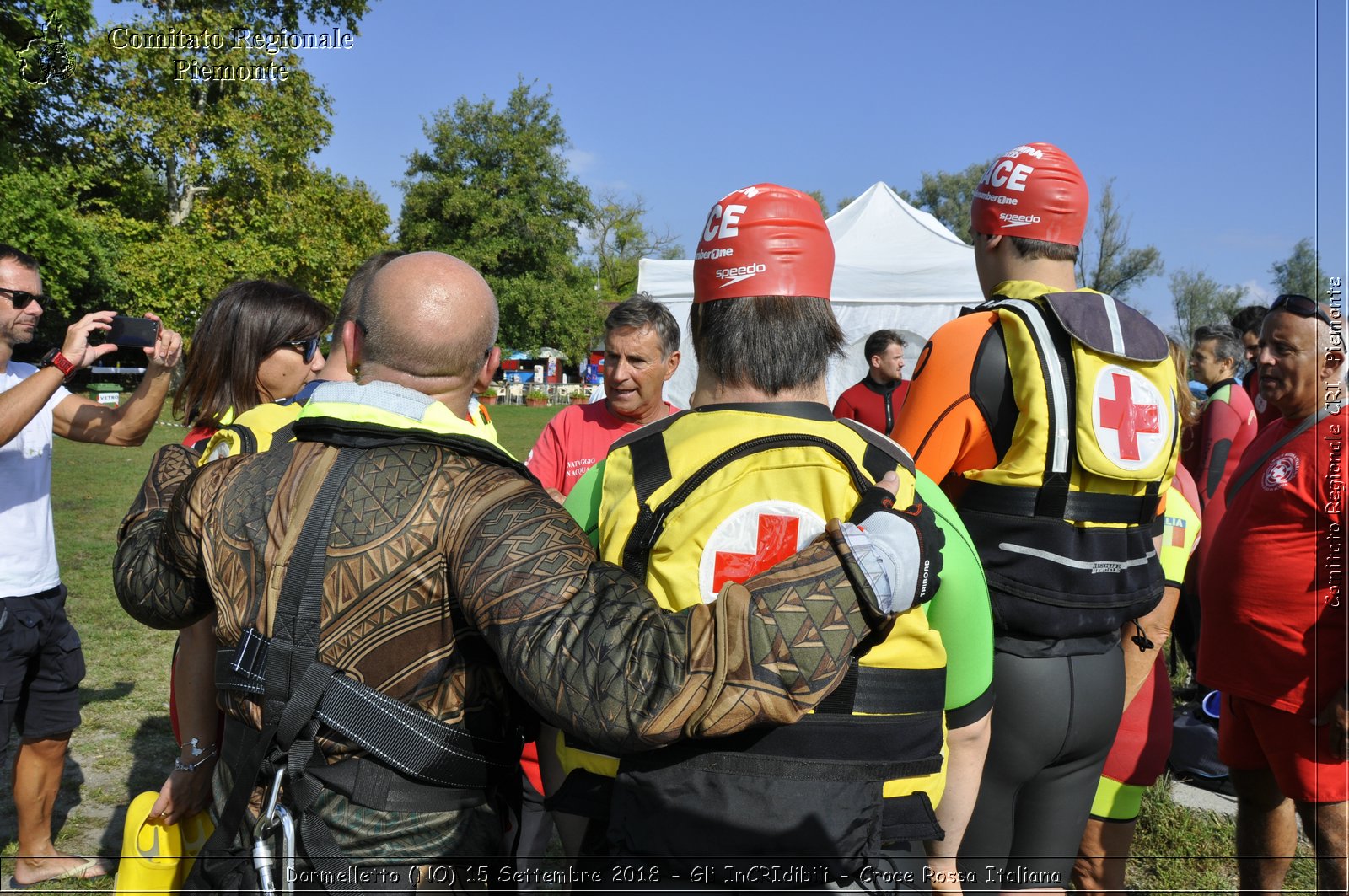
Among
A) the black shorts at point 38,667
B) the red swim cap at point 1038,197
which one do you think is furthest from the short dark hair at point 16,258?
the red swim cap at point 1038,197

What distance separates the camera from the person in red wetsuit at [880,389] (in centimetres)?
729

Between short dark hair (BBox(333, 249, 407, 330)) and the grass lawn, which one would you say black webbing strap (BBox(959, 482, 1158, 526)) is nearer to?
short dark hair (BBox(333, 249, 407, 330))

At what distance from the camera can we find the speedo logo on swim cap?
177 cm

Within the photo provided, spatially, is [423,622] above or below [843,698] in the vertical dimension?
above

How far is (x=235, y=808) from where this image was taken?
1.70 metres

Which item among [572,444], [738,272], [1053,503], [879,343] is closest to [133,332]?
[572,444]

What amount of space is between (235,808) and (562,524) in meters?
0.83

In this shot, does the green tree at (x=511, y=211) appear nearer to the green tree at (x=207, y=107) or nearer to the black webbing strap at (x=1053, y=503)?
the green tree at (x=207, y=107)

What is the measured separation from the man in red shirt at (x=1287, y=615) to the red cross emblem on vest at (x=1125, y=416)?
3.99 ft

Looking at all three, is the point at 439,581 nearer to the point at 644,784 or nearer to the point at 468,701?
the point at 468,701

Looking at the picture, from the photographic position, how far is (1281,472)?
10.6 feet

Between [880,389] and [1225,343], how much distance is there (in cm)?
246

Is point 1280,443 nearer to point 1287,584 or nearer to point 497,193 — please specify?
point 1287,584

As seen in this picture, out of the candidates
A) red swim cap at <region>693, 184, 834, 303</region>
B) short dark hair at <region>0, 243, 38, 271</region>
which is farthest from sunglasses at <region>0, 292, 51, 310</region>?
red swim cap at <region>693, 184, 834, 303</region>
